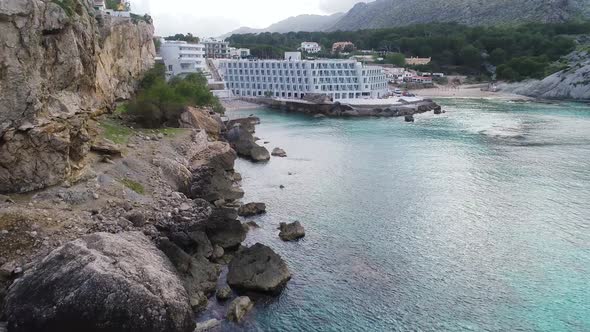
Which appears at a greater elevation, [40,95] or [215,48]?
[215,48]

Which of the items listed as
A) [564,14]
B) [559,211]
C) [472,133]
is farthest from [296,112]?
[564,14]

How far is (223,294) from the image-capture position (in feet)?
69.1

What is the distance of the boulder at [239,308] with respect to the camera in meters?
19.5

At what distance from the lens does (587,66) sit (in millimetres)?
111500

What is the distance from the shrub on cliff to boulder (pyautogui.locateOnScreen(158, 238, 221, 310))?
21786mm

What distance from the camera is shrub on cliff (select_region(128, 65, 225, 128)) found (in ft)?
137

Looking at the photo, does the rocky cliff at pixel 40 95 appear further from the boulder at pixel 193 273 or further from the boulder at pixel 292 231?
the boulder at pixel 292 231

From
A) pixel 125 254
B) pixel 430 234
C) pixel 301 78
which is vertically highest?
pixel 301 78

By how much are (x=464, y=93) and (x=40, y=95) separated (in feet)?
399

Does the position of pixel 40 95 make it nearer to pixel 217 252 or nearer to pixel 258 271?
pixel 217 252

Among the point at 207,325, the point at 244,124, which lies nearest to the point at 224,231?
the point at 207,325

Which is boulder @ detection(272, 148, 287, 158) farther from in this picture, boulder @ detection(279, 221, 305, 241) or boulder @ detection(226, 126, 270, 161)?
boulder @ detection(279, 221, 305, 241)

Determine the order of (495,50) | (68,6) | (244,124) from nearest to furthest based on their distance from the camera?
(68,6) < (244,124) < (495,50)

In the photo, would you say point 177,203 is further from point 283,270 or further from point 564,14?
point 564,14
